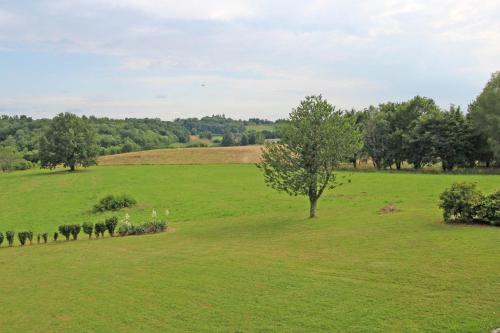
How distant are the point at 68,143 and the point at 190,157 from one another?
3021 centimetres

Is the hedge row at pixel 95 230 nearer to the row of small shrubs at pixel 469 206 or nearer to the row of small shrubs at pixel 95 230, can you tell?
the row of small shrubs at pixel 95 230

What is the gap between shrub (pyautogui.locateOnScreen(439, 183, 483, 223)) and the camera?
23.3 metres

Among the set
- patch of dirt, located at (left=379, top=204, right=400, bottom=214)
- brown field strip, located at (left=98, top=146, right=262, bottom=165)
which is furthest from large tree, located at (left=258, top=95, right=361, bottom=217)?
brown field strip, located at (left=98, top=146, right=262, bottom=165)

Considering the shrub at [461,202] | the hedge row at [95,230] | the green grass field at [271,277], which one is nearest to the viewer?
the green grass field at [271,277]

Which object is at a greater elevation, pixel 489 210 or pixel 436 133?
pixel 436 133

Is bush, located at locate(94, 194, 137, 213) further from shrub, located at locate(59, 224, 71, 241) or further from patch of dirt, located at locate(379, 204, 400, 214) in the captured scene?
patch of dirt, located at locate(379, 204, 400, 214)

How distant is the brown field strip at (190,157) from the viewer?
102 metres

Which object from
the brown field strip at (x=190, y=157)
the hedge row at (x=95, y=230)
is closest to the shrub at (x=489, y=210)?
the hedge row at (x=95, y=230)

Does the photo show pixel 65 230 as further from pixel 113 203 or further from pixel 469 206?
pixel 469 206

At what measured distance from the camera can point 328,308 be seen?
12.6 meters

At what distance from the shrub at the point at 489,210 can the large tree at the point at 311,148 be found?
31.2ft

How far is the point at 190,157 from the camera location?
4222 inches

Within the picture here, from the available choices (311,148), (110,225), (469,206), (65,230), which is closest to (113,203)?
(110,225)

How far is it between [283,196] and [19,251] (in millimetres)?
28923
